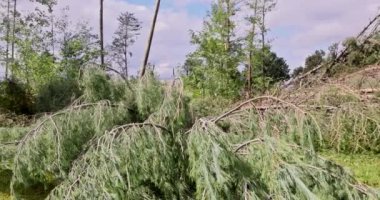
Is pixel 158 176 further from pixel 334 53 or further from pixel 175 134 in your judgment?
pixel 334 53

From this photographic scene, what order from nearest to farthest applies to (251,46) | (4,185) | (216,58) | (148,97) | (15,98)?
1. (148,97)
2. (4,185)
3. (15,98)
4. (216,58)
5. (251,46)

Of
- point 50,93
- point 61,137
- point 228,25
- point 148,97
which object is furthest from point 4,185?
point 228,25

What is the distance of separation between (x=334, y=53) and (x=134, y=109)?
5542 millimetres

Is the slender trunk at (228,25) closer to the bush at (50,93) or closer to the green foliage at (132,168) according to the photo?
the bush at (50,93)

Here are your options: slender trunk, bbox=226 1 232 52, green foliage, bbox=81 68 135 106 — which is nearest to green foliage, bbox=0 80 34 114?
slender trunk, bbox=226 1 232 52

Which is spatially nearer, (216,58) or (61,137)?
(61,137)

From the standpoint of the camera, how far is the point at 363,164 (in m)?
7.75

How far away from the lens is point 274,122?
12.1 feet

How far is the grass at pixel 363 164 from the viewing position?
674 centimetres

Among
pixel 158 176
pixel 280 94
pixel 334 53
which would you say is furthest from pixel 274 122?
pixel 334 53

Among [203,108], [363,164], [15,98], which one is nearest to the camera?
[203,108]

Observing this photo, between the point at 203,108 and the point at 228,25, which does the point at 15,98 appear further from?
the point at 203,108

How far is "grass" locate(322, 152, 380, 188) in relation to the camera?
22.1ft

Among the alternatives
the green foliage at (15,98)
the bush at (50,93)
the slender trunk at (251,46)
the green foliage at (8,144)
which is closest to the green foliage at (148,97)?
the green foliage at (8,144)
